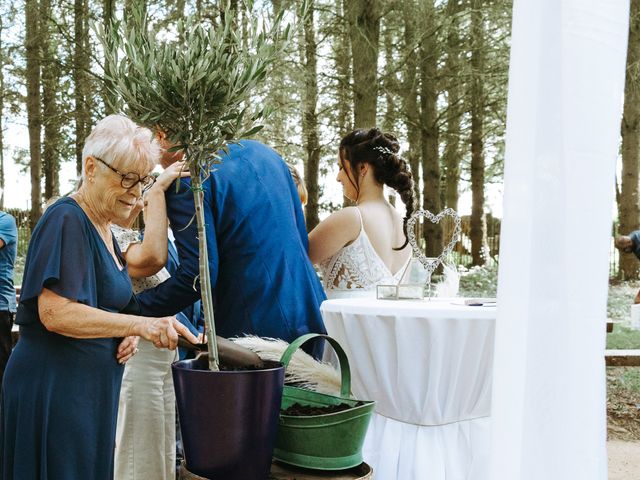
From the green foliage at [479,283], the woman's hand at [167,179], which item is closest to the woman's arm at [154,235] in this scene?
the woman's hand at [167,179]

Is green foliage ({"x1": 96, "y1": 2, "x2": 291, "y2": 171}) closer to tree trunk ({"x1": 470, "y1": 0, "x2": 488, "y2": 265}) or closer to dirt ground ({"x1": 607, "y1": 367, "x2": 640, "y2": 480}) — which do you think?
dirt ground ({"x1": 607, "y1": 367, "x2": 640, "y2": 480})

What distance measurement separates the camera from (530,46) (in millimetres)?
1543

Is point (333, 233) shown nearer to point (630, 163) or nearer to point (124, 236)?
point (124, 236)

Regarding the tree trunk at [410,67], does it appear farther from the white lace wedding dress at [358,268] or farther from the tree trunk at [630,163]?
the white lace wedding dress at [358,268]

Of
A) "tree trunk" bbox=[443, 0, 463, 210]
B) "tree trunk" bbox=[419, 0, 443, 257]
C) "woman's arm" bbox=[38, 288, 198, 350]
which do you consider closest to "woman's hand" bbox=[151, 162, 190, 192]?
"woman's arm" bbox=[38, 288, 198, 350]

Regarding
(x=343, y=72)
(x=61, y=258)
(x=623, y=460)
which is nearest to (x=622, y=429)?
(x=623, y=460)

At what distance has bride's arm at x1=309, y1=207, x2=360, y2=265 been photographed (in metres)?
3.65

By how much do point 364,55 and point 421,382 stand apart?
668 cm

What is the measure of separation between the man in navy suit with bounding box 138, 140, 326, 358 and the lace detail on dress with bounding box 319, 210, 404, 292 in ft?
3.28

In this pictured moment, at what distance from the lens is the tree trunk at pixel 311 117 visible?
406 inches

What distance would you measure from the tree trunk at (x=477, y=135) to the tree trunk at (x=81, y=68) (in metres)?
5.43

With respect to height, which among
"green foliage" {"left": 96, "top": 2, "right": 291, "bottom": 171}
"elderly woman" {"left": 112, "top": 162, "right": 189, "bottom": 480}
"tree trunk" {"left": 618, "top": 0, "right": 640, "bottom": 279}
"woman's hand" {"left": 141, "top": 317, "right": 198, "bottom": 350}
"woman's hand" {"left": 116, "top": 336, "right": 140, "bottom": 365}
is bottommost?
"elderly woman" {"left": 112, "top": 162, "right": 189, "bottom": 480}

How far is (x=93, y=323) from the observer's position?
194 centimetres

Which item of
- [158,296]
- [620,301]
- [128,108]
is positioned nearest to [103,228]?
[158,296]
